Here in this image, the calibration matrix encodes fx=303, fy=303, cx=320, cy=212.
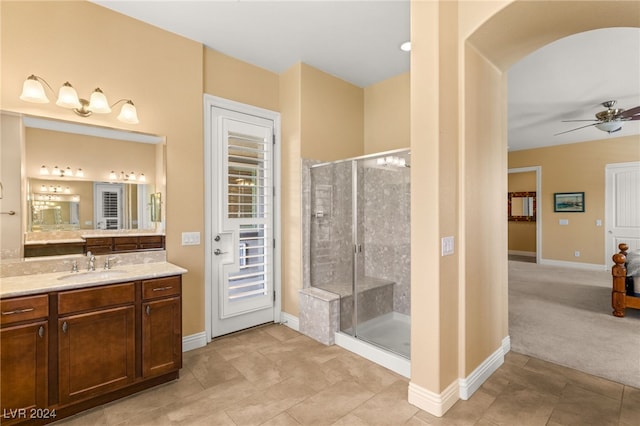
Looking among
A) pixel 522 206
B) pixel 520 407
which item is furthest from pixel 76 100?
pixel 522 206

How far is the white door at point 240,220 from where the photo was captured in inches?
130

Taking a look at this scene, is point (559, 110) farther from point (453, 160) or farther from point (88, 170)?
point (88, 170)

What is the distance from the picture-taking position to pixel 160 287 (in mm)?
2396

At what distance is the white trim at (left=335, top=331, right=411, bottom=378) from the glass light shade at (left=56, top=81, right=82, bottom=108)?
10.1 feet

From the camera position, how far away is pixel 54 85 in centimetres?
239

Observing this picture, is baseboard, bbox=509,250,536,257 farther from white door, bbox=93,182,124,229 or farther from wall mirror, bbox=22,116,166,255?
white door, bbox=93,182,124,229

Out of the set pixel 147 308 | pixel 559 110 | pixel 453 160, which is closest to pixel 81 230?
pixel 147 308

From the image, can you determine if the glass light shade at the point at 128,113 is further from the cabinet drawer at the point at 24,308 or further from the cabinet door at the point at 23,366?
the cabinet door at the point at 23,366

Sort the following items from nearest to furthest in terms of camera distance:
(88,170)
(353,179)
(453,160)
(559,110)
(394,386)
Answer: (453,160) < (394,386) < (88,170) < (353,179) < (559,110)

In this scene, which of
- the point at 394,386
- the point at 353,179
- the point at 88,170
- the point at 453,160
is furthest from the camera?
the point at 353,179

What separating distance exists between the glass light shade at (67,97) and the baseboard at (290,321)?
2903 millimetres

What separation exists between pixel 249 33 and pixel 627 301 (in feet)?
18.0

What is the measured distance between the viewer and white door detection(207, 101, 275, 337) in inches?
130

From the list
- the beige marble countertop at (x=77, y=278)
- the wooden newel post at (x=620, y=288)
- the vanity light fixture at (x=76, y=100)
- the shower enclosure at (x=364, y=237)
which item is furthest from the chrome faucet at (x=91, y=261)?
the wooden newel post at (x=620, y=288)
